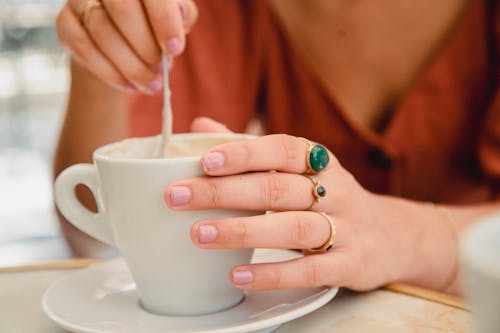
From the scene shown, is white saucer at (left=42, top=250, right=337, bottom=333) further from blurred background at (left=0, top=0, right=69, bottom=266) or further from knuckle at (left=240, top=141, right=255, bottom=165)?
blurred background at (left=0, top=0, right=69, bottom=266)

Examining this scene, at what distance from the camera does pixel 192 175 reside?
1.41 feet

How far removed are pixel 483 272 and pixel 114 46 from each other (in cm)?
44

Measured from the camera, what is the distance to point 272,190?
1.44ft

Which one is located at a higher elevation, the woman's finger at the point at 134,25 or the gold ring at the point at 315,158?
the woman's finger at the point at 134,25

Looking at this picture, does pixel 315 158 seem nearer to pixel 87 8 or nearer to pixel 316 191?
pixel 316 191

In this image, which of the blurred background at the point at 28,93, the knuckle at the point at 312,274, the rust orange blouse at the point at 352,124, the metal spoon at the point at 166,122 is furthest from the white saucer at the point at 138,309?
the blurred background at the point at 28,93

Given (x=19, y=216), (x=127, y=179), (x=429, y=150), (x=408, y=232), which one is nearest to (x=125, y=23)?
(x=127, y=179)

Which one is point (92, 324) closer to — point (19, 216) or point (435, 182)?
point (435, 182)

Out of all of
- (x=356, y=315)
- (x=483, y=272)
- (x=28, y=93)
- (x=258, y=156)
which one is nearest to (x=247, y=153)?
(x=258, y=156)

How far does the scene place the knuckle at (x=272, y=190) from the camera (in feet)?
1.43

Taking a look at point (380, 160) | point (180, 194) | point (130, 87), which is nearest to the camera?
point (180, 194)

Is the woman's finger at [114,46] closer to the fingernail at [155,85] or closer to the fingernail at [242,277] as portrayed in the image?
the fingernail at [155,85]

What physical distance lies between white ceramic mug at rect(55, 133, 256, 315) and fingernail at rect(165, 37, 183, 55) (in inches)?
3.9

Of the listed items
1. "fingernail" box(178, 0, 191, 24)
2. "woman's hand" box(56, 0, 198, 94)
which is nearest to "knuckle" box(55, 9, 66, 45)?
"woman's hand" box(56, 0, 198, 94)
